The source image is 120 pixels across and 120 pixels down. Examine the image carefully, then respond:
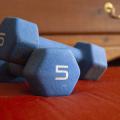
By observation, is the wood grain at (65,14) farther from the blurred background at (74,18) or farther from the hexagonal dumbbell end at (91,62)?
Result: the hexagonal dumbbell end at (91,62)

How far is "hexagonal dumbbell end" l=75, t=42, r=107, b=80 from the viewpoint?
62 cm

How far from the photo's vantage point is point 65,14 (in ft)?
3.38

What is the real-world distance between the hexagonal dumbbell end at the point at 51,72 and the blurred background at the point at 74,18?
1.76ft

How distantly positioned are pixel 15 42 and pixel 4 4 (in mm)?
530

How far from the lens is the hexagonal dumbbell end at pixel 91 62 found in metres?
0.62

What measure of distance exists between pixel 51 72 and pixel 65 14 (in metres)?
0.60

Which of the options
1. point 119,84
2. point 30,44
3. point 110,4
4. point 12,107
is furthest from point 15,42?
point 110,4

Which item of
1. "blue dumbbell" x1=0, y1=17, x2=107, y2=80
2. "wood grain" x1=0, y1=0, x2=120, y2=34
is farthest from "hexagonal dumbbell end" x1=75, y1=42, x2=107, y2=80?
"wood grain" x1=0, y1=0, x2=120, y2=34

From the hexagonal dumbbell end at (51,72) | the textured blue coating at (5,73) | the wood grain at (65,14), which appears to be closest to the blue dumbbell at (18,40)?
the hexagonal dumbbell end at (51,72)

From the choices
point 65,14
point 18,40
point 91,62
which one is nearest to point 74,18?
point 65,14

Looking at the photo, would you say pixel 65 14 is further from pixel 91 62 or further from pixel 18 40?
pixel 18 40

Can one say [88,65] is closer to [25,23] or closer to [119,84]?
[119,84]

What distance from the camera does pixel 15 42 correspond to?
47cm

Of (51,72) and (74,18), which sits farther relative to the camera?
(74,18)
